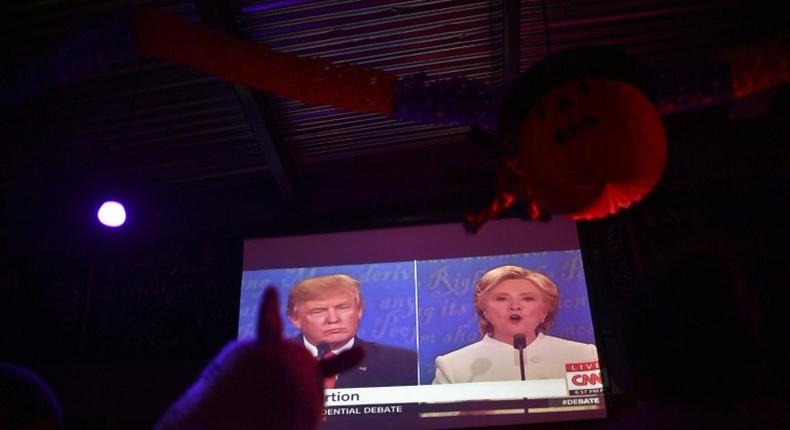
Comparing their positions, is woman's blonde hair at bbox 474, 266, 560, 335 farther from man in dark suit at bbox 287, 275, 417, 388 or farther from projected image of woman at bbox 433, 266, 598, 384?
man in dark suit at bbox 287, 275, 417, 388

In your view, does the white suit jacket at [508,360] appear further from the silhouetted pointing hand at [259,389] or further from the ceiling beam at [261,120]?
the silhouetted pointing hand at [259,389]

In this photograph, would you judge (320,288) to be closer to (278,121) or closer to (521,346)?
(278,121)

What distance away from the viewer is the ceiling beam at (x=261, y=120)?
3.08 metres

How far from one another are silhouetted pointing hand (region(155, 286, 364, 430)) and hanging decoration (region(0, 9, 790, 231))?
986 millimetres

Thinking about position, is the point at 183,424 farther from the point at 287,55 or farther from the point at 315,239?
the point at 315,239

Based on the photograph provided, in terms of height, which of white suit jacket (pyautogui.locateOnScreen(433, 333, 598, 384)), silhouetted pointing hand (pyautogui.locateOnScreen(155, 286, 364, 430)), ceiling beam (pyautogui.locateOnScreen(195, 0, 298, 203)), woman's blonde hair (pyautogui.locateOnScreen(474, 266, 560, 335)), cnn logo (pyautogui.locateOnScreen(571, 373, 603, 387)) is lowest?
silhouetted pointing hand (pyautogui.locateOnScreen(155, 286, 364, 430))

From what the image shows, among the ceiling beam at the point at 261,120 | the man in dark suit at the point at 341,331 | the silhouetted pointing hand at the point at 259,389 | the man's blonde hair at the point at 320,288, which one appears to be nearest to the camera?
the silhouetted pointing hand at the point at 259,389

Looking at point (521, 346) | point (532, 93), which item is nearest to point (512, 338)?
point (521, 346)

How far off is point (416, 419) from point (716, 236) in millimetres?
2530

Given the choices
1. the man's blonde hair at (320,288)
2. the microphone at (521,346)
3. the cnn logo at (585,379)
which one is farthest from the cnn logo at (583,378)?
the man's blonde hair at (320,288)

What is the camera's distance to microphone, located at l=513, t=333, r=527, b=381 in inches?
135

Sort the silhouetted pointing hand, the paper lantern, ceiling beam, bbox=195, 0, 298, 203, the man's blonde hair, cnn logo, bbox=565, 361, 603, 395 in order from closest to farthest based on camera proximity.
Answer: the silhouetted pointing hand
the paper lantern
ceiling beam, bbox=195, 0, 298, 203
cnn logo, bbox=565, 361, 603, 395
the man's blonde hair

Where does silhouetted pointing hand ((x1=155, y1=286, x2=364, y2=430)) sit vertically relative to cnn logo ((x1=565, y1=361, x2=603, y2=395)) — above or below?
below

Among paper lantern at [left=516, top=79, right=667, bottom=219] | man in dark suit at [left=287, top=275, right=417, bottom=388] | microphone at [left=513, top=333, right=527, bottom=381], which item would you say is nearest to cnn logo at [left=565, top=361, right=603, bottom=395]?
microphone at [left=513, top=333, right=527, bottom=381]
